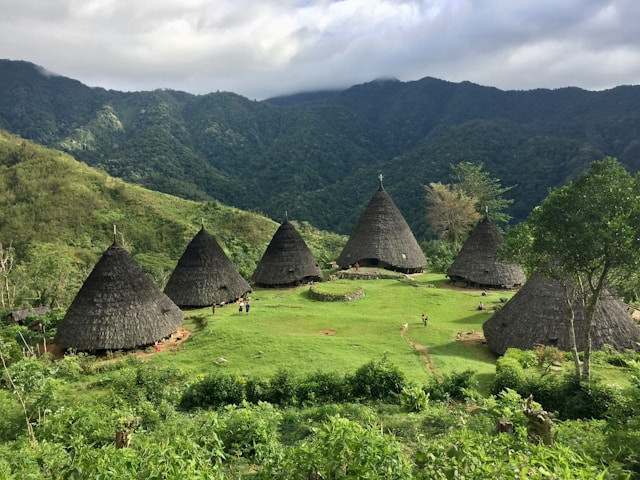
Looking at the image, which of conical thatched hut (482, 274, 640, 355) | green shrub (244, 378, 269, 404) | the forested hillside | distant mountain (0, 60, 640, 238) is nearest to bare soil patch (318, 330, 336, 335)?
green shrub (244, 378, 269, 404)

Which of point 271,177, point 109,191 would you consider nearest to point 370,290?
point 109,191

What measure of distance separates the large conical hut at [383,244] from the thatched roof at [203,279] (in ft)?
35.9

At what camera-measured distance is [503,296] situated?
83.6ft

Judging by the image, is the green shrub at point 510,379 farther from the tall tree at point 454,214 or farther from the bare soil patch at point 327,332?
the tall tree at point 454,214

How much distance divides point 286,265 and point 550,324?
17151 millimetres

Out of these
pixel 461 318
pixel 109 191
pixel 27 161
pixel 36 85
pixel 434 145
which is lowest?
pixel 461 318

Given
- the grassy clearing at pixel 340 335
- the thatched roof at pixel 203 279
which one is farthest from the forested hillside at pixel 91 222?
the grassy clearing at pixel 340 335

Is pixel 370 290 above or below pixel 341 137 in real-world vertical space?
below

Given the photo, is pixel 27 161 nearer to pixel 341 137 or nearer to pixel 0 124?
pixel 0 124

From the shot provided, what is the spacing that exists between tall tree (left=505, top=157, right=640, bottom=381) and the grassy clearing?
4.82 metres

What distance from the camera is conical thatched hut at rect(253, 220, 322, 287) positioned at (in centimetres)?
2823

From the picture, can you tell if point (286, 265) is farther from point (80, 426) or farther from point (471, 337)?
point (80, 426)

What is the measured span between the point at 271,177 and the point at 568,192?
3158 inches

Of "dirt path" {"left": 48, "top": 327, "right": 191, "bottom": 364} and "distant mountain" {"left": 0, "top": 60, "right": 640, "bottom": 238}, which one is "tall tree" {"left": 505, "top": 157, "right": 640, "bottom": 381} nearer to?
"dirt path" {"left": 48, "top": 327, "right": 191, "bottom": 364}
